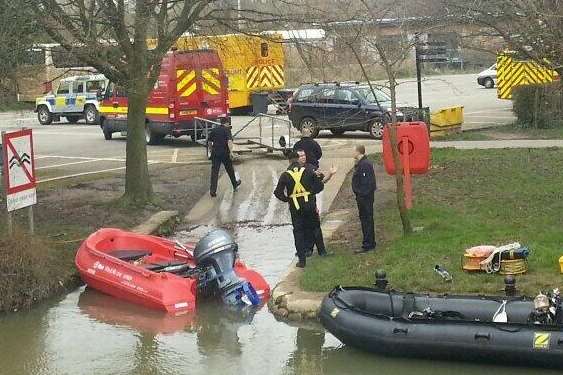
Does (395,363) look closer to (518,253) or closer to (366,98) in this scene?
(518,253)

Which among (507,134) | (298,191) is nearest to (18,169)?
(298,191)

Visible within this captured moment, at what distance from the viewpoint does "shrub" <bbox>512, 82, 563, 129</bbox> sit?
26.9 metres

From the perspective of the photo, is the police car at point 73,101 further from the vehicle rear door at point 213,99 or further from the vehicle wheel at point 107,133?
the vehicle rear door at point 213,99

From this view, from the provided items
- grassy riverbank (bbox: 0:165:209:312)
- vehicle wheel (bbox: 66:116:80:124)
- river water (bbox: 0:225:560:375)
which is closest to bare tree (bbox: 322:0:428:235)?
river water (bbox: 0:225:560:375)

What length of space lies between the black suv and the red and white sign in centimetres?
1275

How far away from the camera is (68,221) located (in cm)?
1703

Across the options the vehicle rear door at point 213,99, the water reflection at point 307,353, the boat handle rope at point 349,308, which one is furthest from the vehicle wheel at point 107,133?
the boat handle rope at point 349,308

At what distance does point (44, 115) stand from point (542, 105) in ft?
68.7

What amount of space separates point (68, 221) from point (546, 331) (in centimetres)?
1007

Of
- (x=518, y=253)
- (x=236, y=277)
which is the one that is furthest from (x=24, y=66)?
(x=518, y=253)

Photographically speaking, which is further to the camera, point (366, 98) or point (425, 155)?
point (366, 98)

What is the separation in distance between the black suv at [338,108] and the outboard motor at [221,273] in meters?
13.8

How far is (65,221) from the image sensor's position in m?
17.0

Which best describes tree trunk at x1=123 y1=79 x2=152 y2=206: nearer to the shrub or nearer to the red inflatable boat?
the red inflatable boat
